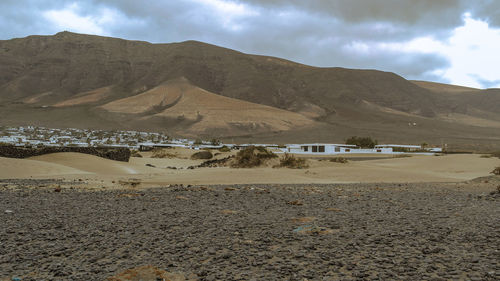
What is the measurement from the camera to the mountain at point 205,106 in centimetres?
12231

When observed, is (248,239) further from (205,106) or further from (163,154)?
(205,106)

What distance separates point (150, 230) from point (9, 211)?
160 inches

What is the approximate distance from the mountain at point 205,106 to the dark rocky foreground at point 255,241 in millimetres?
102273

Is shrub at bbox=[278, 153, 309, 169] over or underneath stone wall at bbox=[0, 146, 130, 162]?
underneath

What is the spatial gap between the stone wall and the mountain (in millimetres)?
79176

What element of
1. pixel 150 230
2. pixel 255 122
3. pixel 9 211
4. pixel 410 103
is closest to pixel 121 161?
A: pixel 9 211

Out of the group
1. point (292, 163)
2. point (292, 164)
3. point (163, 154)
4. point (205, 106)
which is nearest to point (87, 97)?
point (205, 106)

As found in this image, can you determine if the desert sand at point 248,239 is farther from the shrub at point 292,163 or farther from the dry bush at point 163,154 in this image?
the dry bush at point 163,154

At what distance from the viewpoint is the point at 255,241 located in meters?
6.11

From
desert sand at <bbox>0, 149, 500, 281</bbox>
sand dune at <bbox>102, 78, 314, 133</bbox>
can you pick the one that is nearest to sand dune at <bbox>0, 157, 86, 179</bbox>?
desert sand at <bbox>0, 149, 500, 281</bbox>

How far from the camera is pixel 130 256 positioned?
553 cm

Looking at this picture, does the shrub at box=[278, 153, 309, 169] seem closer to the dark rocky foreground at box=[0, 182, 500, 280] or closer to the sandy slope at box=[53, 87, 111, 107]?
the dark rocky foreground at box=[0, 182, 500, 280]

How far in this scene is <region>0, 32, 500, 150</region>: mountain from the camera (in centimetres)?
12231

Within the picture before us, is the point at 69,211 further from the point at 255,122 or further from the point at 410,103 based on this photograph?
the point at 410,103
